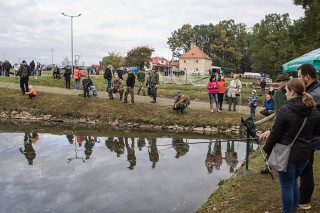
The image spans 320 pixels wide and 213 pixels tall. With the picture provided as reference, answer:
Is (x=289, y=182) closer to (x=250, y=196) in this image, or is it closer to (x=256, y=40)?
(x=250, y=196)

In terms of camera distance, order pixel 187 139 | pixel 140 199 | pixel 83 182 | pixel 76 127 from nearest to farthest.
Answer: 1. pixel 140 199
2. pixel 83 182
3. pixel 187 139
4. pixel 76 127

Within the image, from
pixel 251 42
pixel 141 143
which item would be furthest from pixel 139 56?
pixel 141 143

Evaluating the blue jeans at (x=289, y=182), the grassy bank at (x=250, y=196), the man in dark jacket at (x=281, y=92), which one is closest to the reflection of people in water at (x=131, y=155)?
the grassy bank at (x=250, y=196)

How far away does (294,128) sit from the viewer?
385 cm

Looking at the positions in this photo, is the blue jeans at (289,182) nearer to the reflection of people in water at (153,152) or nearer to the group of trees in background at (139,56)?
the reflection of people in water at (153,152)

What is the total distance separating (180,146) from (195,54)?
7578cm

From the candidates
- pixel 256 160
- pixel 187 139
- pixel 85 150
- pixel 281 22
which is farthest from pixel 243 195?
pixel 281 22

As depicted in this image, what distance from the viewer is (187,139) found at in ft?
43.8

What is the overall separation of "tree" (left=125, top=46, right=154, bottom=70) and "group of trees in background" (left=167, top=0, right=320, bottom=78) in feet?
72.8

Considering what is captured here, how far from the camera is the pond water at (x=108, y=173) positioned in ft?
21.1

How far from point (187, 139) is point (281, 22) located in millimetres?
64567

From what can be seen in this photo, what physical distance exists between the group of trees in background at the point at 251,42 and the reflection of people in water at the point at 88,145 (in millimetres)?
19362

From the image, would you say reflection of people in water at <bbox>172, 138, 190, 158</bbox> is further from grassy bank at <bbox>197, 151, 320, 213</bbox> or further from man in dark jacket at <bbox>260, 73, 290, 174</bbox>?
man in dark jacket at <bbox>260, 73, 290, 174</bbox>

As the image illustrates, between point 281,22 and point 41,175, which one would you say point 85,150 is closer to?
point 41,175
